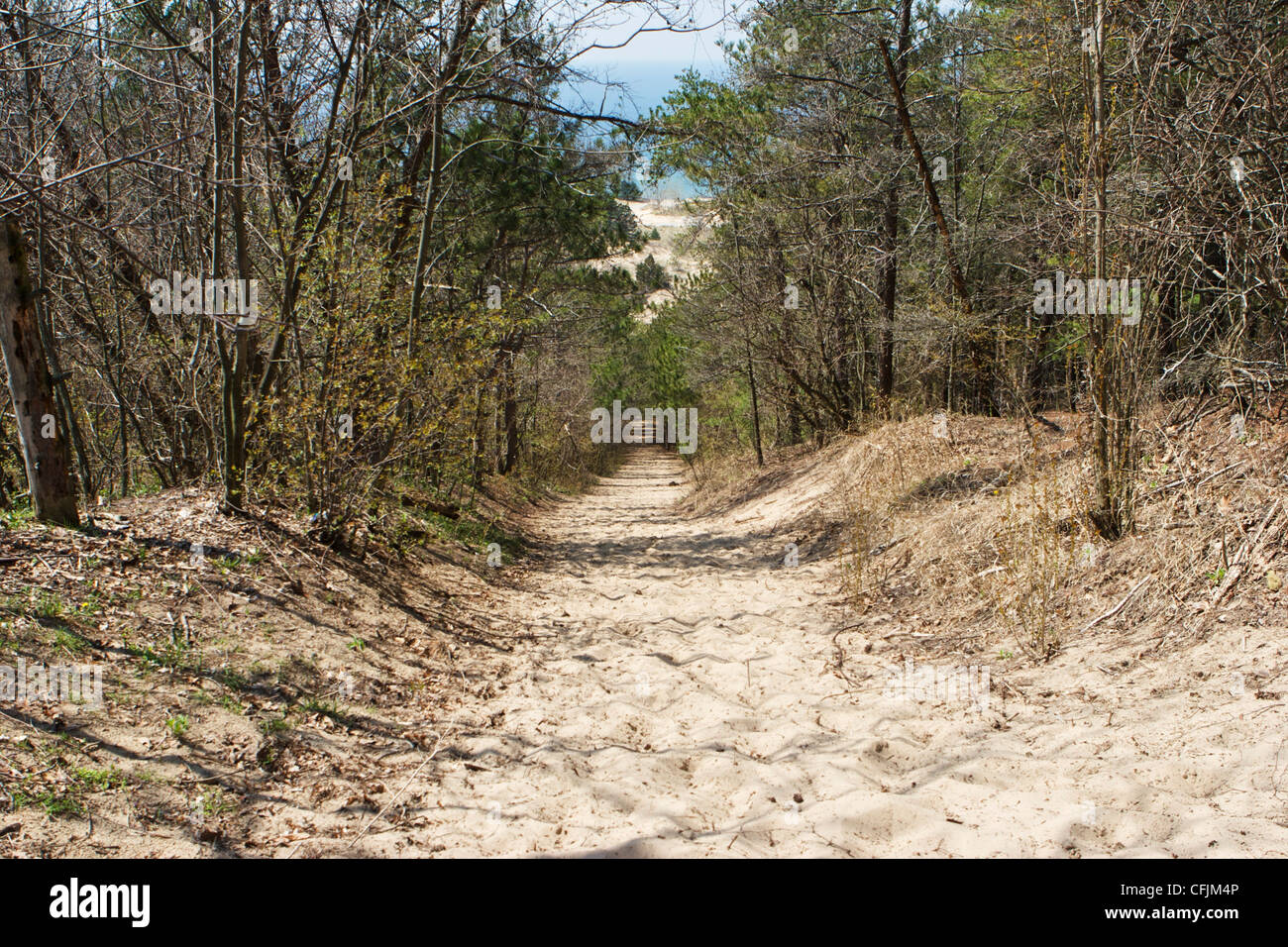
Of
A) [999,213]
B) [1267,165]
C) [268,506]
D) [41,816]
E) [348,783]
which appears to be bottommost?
[348,783]

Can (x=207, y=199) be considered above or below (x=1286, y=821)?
above

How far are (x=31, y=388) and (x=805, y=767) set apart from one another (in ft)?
18.1

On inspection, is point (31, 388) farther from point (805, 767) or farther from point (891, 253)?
point (891, 253)

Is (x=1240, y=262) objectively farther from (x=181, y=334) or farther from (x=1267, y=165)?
(x=181, y=334)

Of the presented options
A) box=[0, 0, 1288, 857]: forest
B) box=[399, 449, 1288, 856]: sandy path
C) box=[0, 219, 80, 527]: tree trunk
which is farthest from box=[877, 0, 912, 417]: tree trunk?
box=[0, 219, 80, 527]: tree trunk

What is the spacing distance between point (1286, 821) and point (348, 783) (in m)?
4.01

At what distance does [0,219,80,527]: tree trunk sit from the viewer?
5.57 m

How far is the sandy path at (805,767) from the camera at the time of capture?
346 centimetres

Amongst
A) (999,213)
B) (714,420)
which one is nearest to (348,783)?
(999,213)

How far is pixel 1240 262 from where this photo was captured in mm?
6562

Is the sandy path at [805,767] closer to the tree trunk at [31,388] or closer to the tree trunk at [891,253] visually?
the tree trunk at [31,388]

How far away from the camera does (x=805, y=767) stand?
171 inches

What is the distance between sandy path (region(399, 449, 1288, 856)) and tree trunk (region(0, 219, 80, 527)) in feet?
11.0

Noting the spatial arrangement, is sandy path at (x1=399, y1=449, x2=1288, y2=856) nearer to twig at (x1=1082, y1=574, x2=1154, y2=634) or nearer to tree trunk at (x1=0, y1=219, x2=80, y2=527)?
twig at (x1=1082, y1=574, x2=1154, y2=634)
